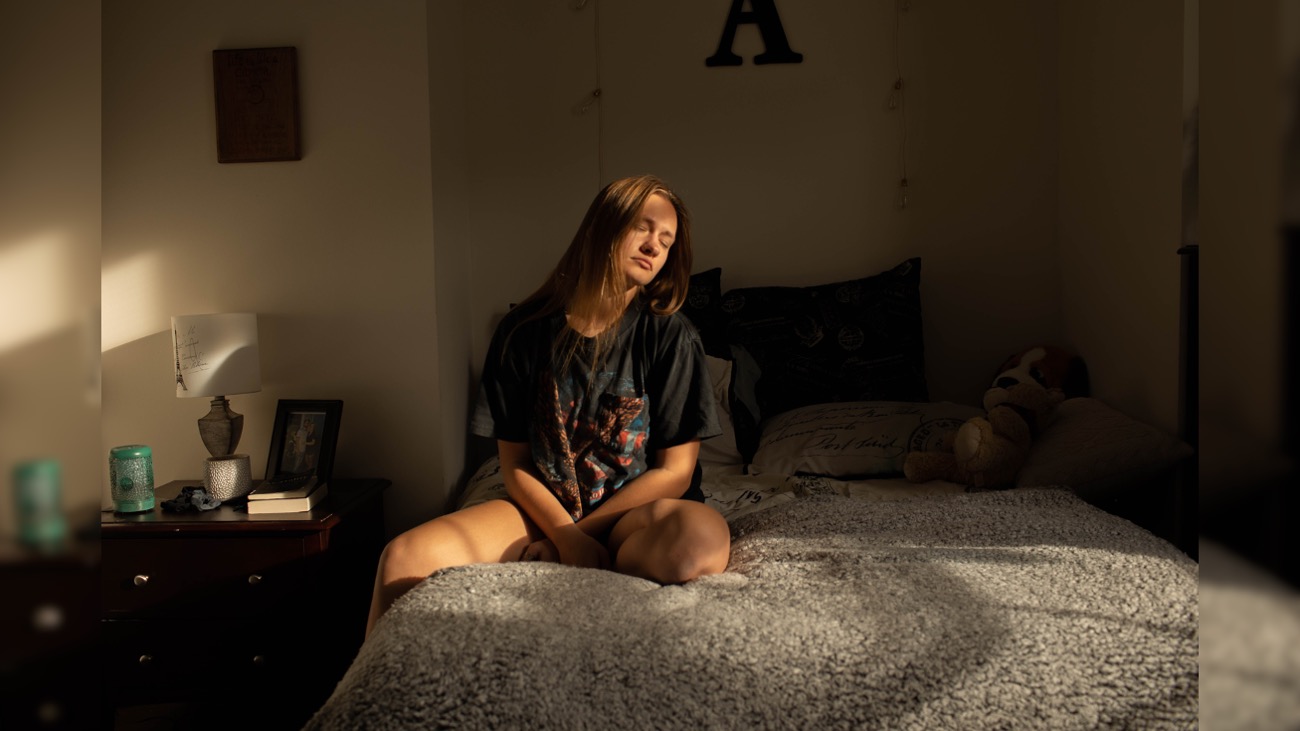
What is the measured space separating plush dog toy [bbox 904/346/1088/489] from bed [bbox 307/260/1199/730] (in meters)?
0.19

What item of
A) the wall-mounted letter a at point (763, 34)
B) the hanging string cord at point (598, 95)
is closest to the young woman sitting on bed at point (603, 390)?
the hanging string cord at point (598, 95)

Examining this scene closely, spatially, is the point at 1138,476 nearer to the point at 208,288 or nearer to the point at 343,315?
the point at 343,315

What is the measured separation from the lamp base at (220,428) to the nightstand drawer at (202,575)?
1.00ft

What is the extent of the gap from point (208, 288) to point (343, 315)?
1.21ft

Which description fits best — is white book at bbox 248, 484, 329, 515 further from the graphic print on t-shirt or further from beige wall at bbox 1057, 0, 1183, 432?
beige wall at bbox 1057, 0, 1183, 432

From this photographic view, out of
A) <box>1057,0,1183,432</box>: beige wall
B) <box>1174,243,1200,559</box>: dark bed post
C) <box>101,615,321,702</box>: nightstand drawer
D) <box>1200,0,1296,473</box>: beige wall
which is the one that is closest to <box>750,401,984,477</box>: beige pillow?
<box>1057,0,1183,432</box>: beige wall

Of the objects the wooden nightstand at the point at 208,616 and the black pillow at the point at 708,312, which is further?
the black pillow at the point at 708,312

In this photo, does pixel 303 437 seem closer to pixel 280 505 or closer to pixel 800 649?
pixel 280 505

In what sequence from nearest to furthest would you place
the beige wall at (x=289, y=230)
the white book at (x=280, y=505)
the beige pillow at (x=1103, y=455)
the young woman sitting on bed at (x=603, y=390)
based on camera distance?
the young woman sitting on bed at (x=603, y=390) < the beige pillow at (x=1103, y=455) < the white book at (x=280, y=505) < the beige wall at (x=289, y=230)

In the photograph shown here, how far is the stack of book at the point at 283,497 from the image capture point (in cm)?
208

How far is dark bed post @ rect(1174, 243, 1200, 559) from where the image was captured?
1982 millimetres

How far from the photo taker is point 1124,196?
256cm

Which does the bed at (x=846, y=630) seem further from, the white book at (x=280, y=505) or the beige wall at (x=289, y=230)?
the beige wall at (x=289, y=230)

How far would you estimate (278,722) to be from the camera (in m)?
2.04
